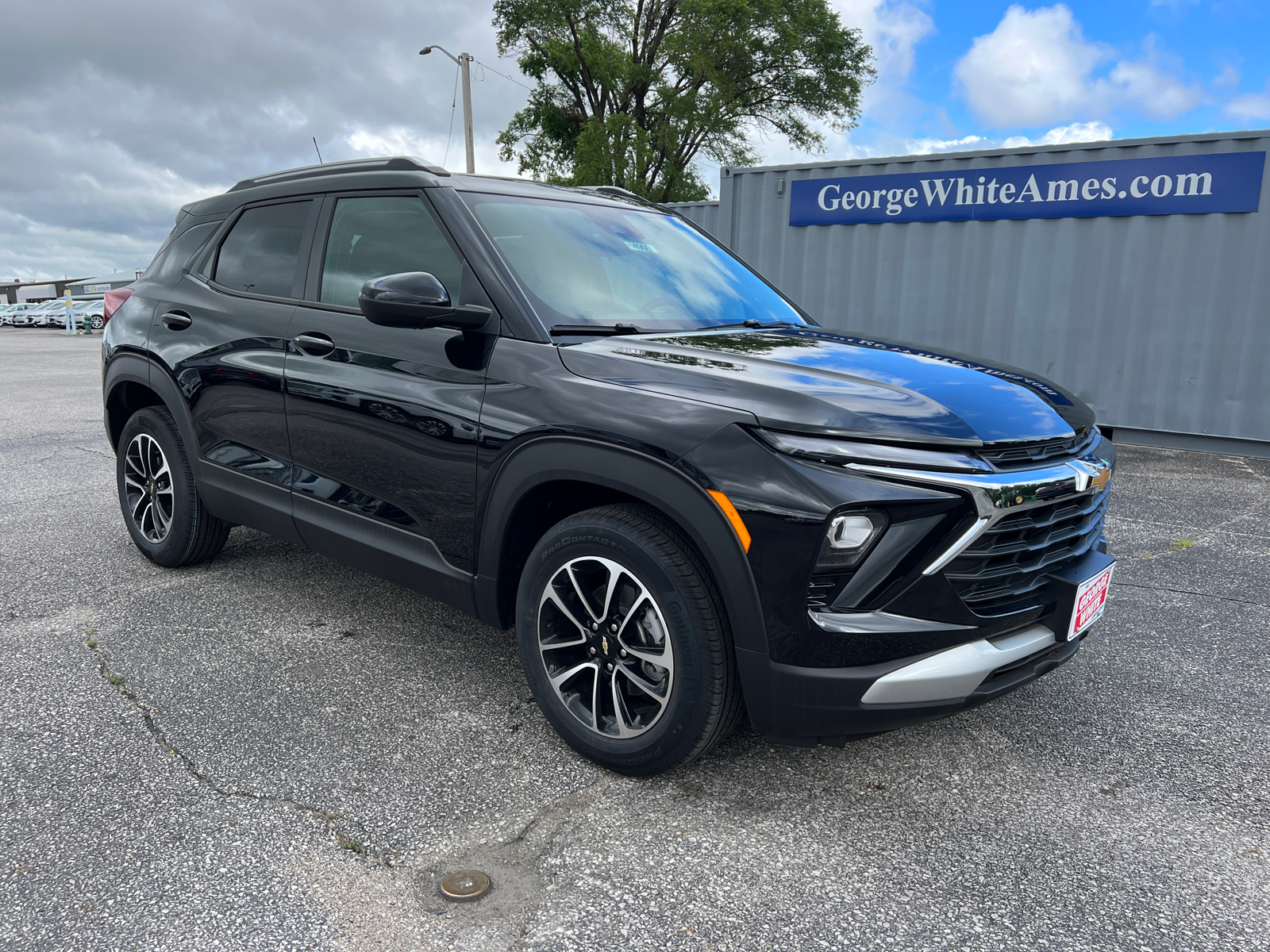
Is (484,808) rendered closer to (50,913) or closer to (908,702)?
(50,913)

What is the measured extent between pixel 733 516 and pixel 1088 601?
1.13m

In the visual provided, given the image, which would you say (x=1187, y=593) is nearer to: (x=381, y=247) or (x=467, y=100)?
(x=381, y=247)

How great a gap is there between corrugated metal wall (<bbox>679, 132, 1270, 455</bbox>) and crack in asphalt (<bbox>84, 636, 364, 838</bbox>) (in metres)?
8.22

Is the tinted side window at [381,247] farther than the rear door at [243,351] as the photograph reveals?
No

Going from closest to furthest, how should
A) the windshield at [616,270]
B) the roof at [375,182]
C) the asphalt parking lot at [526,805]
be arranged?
the asphalt parking lot at [526,805] < the windshield at [616,270] < the roof at [375,182]

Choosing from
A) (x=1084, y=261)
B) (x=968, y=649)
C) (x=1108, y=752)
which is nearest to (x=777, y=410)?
(x=968, y=649)

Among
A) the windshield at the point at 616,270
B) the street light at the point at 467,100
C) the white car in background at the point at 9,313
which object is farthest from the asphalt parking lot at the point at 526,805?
the white car in background at the point at 9,313

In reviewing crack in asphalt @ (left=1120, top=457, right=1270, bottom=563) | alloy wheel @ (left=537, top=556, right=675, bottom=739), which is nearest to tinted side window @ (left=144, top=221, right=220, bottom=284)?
alloy wheel @ (left=537, top=556, right=675, bottom=739)

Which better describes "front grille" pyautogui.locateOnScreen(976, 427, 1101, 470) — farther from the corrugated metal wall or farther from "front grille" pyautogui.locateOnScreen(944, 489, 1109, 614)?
the corrugated metal wall

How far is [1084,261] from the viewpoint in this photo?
8.68 meters

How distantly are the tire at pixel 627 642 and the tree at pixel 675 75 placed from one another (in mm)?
28896

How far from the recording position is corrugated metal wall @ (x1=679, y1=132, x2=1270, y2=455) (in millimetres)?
8219

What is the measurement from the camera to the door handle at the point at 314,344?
328 centimetres

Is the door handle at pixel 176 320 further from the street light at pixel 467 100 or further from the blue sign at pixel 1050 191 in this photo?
the street light at pixel 467 100
